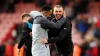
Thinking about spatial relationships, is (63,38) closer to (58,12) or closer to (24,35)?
(58,12)

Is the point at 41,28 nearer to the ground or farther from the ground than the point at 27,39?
farther from the ground

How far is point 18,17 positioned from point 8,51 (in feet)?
15.8

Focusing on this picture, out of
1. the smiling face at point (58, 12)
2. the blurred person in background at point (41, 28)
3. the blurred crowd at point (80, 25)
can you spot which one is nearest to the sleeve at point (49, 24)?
the blurred person in background at point (41, 28)

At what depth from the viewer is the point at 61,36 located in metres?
13.4

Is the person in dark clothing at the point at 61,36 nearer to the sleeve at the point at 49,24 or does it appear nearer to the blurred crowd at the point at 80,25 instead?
the sleeve at the point at 49,24

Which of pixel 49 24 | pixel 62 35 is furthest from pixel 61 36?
pixel 49 24

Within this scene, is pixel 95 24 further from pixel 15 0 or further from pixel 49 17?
pixel 49 17

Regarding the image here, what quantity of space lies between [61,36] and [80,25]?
9.75 metres

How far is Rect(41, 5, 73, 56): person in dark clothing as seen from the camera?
13.3 metres

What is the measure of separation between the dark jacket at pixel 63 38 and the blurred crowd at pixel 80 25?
19.4ft

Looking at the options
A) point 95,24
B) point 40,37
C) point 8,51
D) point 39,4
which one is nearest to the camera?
point 40,37

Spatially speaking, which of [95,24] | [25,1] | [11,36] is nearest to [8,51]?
[11,36]

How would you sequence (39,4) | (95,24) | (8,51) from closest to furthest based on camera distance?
(8,51), (95,24), (39,4)

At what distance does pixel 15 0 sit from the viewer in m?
27.1
